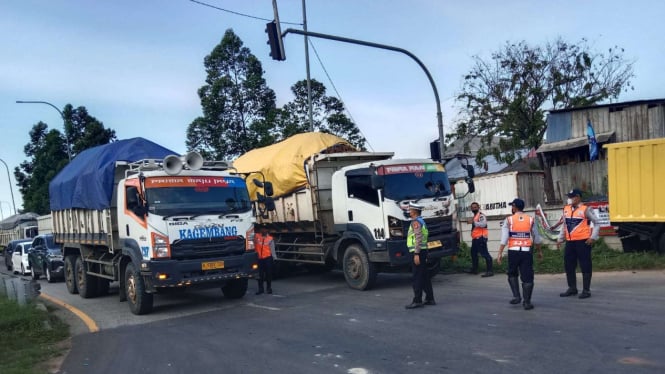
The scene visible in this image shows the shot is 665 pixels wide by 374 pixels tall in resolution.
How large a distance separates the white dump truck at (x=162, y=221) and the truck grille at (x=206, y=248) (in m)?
0.02

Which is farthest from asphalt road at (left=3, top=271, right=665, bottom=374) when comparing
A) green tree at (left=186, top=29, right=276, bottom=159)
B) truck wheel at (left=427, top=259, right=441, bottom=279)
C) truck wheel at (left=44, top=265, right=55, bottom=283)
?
green tree at (left=186, top=29, right=276, bottom=159)

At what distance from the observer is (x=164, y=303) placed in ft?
39.2

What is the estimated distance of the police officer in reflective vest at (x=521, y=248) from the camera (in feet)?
27.9

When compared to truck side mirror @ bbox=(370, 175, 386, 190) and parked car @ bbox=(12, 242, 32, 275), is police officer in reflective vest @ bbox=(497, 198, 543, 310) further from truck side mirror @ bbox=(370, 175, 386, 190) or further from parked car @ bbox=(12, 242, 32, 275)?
parked car @ bbox=(12, 242, 32, 275)

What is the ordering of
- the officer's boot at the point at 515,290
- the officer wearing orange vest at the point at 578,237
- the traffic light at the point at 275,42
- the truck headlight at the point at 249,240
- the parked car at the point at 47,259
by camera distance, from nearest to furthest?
the officer's boot at the point at 515,290, the officer wearing orange vest at the point at 578,237, the truck headlight at the point at 249,240, the traffic light at the point at 275,42, the parked car at the point at 47,259

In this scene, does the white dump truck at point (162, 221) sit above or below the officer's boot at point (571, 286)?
above

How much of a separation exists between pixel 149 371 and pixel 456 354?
347 centimetres

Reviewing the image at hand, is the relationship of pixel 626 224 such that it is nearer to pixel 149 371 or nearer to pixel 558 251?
pixel 558 251

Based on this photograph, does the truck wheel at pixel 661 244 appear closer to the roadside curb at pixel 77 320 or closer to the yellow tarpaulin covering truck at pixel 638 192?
the yellow tarpaulin covering truck at pixel 638 192

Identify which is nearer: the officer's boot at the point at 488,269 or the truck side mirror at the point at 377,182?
the truck side mirror at the point at 377,182

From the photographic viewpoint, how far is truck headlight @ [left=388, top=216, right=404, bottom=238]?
37.0 feet

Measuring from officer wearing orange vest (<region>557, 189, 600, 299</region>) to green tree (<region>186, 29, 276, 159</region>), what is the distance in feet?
70.5

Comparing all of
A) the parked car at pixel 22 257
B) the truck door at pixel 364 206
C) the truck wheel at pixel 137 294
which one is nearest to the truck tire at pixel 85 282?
the truck wheel at pixel 137 294

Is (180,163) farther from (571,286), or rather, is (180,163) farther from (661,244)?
(661,244)
